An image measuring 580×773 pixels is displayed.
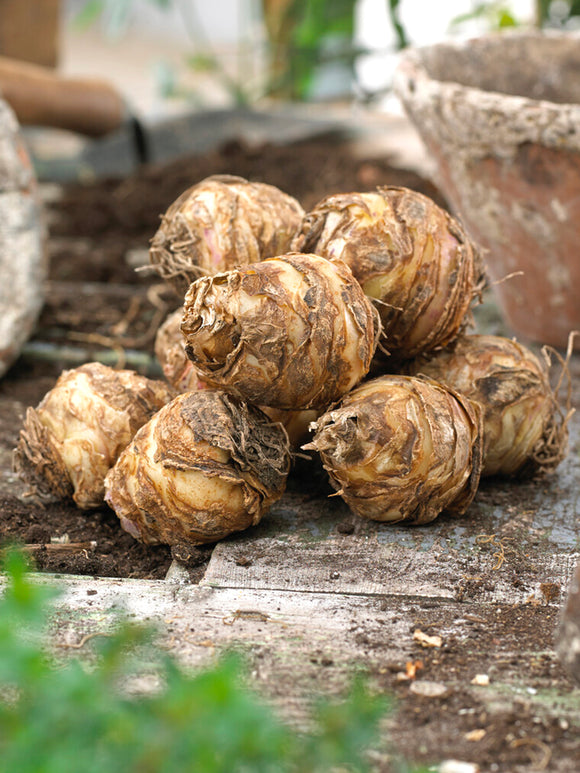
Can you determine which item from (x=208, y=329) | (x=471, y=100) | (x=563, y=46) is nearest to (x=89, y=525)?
(x=208, y=329)

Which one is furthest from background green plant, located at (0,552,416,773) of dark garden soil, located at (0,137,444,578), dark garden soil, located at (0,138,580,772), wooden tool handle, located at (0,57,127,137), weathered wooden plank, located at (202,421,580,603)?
wooden tool handle, located at (0,57,127,137)

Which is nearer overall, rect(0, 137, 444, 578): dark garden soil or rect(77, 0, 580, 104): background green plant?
rect(0, 137, 444, 578): dark garden soil

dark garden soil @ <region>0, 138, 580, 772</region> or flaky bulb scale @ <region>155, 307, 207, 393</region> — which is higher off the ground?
flaky bulb scale @ <region>155, 307, 207, 393</region>

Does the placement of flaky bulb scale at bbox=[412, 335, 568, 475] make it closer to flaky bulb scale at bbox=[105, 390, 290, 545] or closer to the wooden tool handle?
flaky bulb scale at bbox=[105, 390, 290, 545]

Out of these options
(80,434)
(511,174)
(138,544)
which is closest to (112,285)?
(511,174)

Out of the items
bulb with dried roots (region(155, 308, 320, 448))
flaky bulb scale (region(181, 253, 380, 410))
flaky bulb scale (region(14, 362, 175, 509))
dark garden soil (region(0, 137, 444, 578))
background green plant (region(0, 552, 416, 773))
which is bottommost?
dark garden soil (region(0, 137, 444, 578))
